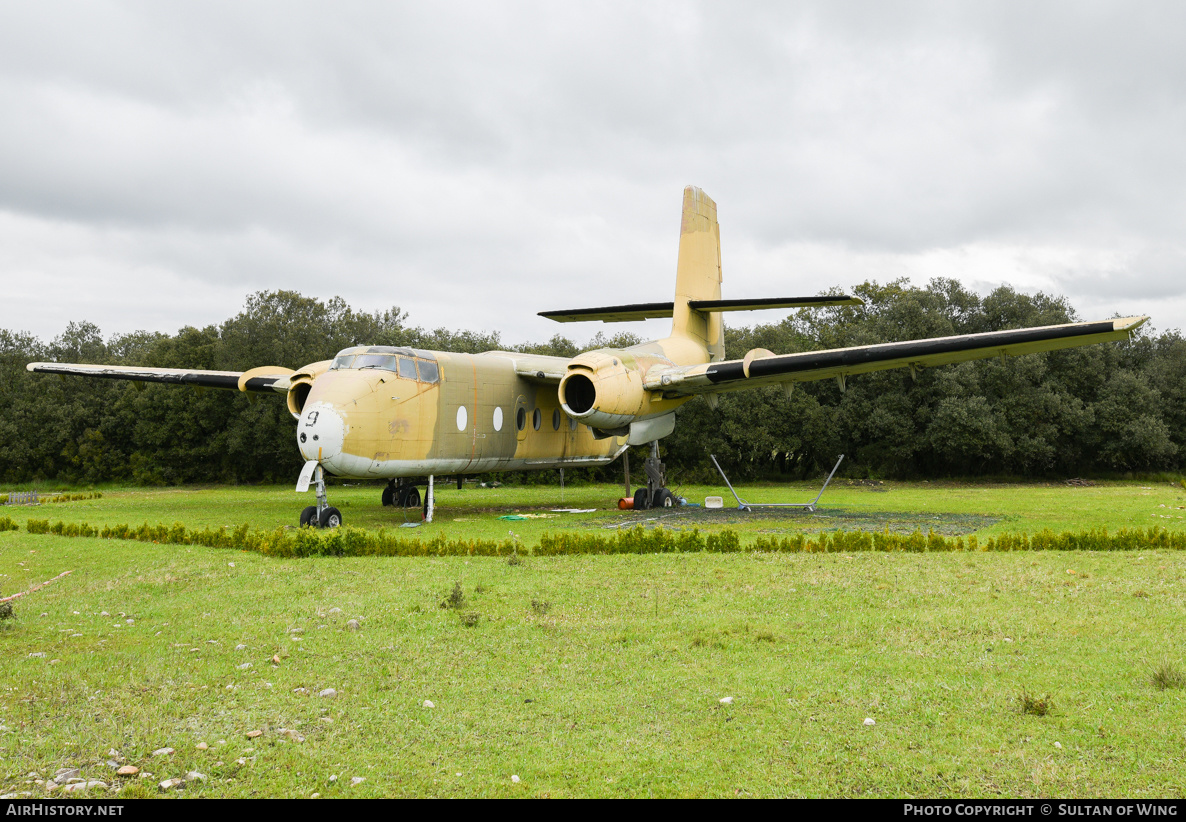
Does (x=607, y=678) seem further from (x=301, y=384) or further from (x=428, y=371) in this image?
(x=301, y=384)

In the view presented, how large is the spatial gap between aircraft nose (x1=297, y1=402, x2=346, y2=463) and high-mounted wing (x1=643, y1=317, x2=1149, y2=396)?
7355 millimetres

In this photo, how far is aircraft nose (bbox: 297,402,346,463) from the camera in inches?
526

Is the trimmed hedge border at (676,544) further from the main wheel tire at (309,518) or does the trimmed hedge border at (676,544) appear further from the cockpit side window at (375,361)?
the cockpit side window at (375,361)

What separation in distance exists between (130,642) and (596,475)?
3205 cm

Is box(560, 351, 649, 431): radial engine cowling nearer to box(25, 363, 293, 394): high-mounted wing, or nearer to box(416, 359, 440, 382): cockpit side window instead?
box(416, 359, 440, 382): cockpit side window

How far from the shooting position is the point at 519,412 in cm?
1852

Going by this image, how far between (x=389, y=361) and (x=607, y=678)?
36.7 ft

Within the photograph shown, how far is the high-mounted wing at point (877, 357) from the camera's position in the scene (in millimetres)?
13625

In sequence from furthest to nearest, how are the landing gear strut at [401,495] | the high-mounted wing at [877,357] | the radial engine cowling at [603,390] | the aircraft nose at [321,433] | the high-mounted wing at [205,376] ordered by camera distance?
the landing gear strut at [401,495], the high-mounted wing at [205,376], the radial engine cowling at [603,390], the high-mounted wing at [877,357], the aircraft nose at [321,433]

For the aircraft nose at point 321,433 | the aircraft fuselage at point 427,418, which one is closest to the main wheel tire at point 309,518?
the aircraft fuselage at point 427,418

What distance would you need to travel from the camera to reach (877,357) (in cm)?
1542

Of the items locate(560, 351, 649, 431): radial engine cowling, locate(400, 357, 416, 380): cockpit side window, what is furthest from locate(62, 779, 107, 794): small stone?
locate(560, 351, 649, 431): radial engine cowling

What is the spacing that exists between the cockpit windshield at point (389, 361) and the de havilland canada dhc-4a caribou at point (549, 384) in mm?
30
